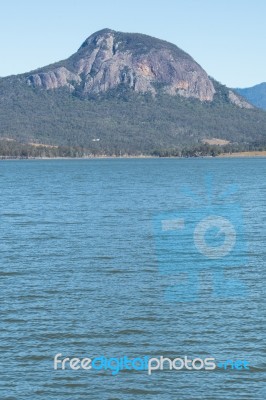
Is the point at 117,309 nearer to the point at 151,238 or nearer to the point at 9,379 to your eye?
the point at 9,379

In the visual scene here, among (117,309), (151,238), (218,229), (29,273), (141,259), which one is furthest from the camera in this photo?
(218,229)

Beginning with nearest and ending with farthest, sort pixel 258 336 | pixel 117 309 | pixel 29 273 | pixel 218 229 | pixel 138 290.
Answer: pixel 258 336
pixel 117 309
pixel 138 290
pixel 29 273
pixel 218 229

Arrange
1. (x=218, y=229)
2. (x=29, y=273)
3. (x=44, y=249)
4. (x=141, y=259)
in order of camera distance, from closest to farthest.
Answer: (x=29, y=273), (x=141, y=259), (x=44, y=249), (x=218, y=229)

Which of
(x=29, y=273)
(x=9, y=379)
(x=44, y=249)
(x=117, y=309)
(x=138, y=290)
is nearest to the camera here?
(x=9, y=379)

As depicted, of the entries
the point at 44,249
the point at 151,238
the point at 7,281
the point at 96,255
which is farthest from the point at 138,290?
the point at 151,238

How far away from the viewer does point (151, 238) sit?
58906mm

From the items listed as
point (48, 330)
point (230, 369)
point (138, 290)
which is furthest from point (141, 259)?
point (230, 369)

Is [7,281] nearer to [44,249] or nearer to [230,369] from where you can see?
[44,249]

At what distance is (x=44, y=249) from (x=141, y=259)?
25.1ft

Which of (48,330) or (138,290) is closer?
(48,330)

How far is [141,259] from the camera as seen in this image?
49.2 meters

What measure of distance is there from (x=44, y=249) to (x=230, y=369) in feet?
87.6

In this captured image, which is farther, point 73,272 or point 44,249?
point 44,249

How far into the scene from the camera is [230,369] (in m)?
28.1
